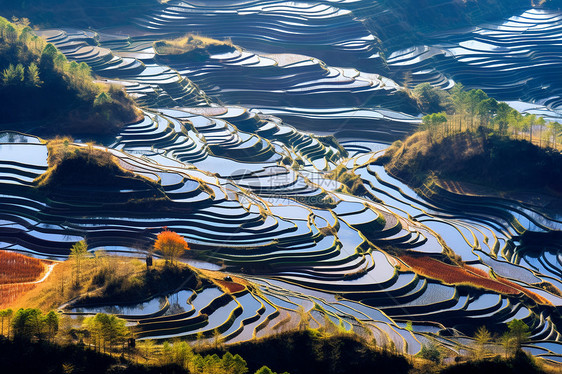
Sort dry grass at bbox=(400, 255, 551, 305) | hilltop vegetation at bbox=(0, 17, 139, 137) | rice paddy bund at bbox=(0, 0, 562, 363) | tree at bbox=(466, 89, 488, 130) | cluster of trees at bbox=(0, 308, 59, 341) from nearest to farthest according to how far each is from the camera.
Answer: cluster of trees at bbox=(0, 308, 59, 341) → rice paddy bund at bbox=(0, 0, 562, 363) → dry grass at bbox=(400, 255, 551, 305) → hilltop vegetation at bbox=(0, 17, 139, 137) → tree at bbox=(466, 89, 488, 130)

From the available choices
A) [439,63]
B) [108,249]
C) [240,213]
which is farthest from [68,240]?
[439,63]

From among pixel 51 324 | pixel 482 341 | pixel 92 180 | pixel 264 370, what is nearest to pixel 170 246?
pixel 51 324

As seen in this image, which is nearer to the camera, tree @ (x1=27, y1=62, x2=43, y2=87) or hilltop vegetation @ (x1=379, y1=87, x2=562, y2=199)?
hilltop vegetation @ (x1=379, y1=87, x2=562, y2=199)

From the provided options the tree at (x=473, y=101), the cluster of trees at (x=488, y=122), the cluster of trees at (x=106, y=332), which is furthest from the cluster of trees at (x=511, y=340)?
the tree at (x=473, y=101)

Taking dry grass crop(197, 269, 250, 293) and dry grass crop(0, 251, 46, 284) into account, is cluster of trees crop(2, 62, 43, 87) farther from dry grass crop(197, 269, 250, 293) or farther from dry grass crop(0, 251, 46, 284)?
dry grass crop(197, 269, 250, 293)

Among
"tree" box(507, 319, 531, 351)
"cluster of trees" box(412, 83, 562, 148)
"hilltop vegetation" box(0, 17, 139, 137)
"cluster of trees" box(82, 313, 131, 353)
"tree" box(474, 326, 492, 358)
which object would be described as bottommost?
"tree" box(474, 326, 492, 358)

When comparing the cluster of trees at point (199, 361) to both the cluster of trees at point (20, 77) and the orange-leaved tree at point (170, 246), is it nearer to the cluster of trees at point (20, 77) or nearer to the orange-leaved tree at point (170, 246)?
the orange-leaved tree at point (170, 246)

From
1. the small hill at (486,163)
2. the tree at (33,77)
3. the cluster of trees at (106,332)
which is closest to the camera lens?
the cluster of trees at (106,332)

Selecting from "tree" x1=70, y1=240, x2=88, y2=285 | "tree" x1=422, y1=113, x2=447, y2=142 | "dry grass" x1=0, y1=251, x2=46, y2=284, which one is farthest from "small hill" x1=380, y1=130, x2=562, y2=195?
"dry grass" x1=0, y1=251, x2=46, y2=284
